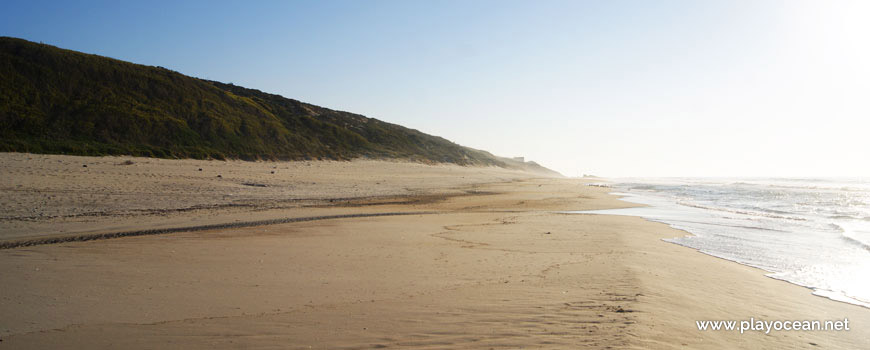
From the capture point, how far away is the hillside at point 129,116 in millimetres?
27781

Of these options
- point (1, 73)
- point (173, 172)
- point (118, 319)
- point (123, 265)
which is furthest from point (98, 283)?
point (1, 73)

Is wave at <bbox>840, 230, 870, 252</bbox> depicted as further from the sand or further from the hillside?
the hillside

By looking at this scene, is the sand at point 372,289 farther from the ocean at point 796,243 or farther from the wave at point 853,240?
the wave at point 853,240

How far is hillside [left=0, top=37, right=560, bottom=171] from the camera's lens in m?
27.8

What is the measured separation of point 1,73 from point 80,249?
3599 centimetres

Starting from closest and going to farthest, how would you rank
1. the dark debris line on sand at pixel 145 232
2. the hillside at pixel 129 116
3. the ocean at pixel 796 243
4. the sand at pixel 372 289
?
the sand at pixel 372 289, the ocean at pixel 796 243, the dark debris line on sand at pixel 145 232, the hillside at pixel 129 116

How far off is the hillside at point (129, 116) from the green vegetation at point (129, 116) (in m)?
0.06

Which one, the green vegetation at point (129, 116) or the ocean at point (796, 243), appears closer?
the ocean at point (796, 243)

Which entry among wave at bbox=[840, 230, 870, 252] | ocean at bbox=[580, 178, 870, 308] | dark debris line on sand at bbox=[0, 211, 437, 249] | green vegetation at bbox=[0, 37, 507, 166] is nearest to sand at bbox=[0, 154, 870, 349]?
dark debris line on sand at bbox=[0, 211, 437, 249]

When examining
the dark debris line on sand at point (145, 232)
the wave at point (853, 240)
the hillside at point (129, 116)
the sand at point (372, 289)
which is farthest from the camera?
the hillside at point (129, 116)

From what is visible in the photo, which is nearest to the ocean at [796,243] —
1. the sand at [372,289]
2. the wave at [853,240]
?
the wave at [853,240]

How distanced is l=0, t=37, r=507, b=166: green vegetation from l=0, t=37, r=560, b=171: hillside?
2.2 inches

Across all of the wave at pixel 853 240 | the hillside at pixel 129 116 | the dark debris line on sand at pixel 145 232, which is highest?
the hillside at pixel 129 116

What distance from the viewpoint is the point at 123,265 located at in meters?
6.50
